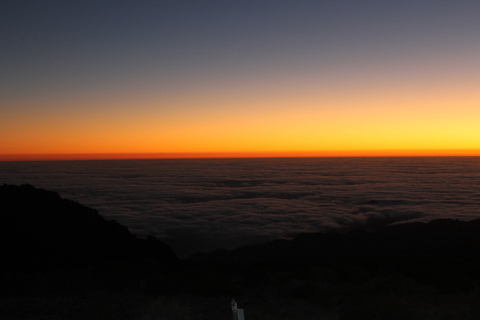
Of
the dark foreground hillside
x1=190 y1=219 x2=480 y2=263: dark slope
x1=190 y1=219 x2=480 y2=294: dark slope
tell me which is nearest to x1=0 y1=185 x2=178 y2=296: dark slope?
the dark foreground hillside

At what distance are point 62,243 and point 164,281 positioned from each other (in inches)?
199

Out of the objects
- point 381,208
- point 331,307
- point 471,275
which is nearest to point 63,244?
point 331,307

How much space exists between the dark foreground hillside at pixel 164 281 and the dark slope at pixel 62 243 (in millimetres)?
33

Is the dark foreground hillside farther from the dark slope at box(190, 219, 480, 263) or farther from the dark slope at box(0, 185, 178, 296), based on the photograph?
the dark slope at box(190, 219, 480, 263)

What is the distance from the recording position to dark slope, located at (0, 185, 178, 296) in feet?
35.9

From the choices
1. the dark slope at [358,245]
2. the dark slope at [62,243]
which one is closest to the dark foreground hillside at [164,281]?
the dark slope at [62,243]

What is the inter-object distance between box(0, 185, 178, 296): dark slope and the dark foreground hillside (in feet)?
0.11

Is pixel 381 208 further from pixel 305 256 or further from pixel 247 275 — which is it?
pixel 247 275

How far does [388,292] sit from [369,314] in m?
3.88

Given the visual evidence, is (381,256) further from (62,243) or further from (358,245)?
(62,243)

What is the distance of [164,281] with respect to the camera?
9.58 metres

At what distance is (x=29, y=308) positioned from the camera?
303 inches

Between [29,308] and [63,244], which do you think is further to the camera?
[63,244]

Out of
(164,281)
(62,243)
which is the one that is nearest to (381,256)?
(164,281)
